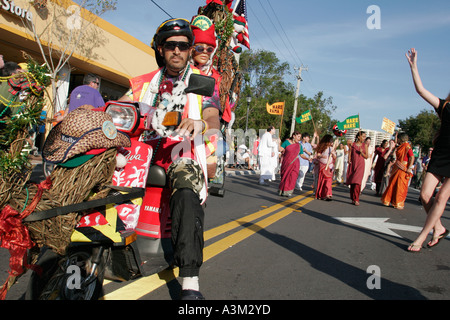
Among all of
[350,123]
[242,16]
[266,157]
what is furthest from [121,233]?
[350,123]

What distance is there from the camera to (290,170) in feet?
34.9

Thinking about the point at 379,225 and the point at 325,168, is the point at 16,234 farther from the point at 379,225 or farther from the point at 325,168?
the point at 325,168

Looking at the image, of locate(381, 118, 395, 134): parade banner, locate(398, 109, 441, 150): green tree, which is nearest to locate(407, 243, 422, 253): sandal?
locate(381, 118, 395, 134): parade banner

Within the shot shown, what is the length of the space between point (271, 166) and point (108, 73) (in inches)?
400

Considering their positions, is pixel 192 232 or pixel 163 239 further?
pixel 163 239

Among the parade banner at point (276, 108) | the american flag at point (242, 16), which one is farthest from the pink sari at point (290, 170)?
the parade banner at point (276, 108)

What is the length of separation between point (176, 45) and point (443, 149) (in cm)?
374

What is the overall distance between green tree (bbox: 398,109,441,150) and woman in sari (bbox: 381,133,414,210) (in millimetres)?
48158

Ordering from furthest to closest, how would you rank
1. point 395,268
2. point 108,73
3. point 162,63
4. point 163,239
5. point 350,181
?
point 108,73
point 350,181
point 395,268
point 162,63
point 163,239

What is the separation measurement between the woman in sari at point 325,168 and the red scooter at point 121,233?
826cm

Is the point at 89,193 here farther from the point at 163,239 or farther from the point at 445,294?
the point at 445,294

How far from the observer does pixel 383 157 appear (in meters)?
14.0

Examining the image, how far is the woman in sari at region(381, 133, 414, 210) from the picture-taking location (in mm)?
9891
